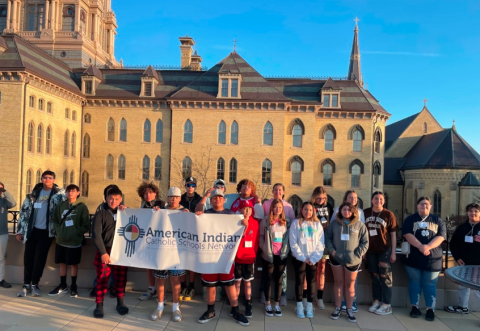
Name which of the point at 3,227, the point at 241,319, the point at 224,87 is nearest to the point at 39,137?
the point at 224,87

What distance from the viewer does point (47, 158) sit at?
1104 inches

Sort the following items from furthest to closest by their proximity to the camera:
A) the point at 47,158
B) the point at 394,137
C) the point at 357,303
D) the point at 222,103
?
the point at 394,137 < the point at 222,103 < the point at 47,158 < the point at 357,303

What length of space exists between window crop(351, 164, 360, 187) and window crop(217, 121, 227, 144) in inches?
484

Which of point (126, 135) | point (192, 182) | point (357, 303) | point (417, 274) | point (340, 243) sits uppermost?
point (126, 135)

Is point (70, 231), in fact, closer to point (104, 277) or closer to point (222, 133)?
point (104, 277)

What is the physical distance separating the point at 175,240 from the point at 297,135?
90.0 ft

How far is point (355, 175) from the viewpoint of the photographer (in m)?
33.9

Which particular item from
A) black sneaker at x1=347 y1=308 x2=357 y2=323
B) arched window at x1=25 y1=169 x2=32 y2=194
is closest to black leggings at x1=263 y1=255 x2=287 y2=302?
black sneaker at x1=347 y1=308 x2=357 y2=323

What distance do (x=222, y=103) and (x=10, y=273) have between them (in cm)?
2560

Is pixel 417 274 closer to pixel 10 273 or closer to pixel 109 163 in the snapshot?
pixel 10 273

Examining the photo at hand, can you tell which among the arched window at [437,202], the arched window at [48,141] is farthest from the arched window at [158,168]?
the arched window at [437,202]

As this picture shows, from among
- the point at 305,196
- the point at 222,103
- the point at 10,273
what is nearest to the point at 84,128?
the point at 222,103

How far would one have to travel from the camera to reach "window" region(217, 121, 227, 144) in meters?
32.2

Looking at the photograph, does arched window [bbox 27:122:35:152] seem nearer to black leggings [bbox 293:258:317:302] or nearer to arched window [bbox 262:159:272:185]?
arched window [bbox 262:159:272:185]
